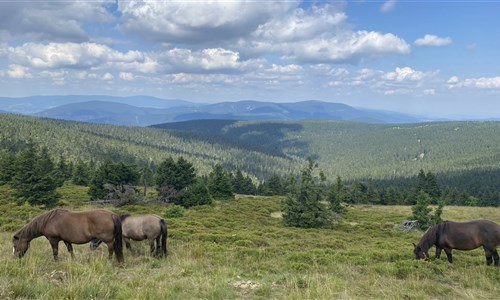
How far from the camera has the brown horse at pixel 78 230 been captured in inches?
443

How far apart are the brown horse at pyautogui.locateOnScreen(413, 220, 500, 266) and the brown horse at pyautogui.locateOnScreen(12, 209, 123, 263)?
1193 cm

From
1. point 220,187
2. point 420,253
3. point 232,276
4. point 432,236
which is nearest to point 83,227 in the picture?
point 232,276

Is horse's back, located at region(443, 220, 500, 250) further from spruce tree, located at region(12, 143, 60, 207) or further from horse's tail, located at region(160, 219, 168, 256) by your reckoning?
spruce tree, located at region(12, 143, 60, 207)

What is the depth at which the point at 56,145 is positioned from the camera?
171 metres

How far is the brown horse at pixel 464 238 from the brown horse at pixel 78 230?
470 inches

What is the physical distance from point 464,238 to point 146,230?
12407 millimetres

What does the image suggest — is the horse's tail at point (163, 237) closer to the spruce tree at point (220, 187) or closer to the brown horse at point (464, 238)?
the brown horse at point (464, 238)

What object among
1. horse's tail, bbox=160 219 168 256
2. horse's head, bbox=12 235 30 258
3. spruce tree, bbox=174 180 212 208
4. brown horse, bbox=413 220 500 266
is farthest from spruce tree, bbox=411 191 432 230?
horse's head, bbox=12 235 30 258

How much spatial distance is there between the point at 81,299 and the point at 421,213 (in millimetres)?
41658

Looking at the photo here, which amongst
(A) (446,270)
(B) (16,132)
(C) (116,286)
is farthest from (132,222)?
(B) (16,132)

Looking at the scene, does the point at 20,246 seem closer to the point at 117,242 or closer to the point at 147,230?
the point at 117,242

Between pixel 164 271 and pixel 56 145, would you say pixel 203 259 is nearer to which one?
pixel 164 271

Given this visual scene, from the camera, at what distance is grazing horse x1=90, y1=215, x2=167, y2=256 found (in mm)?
13241

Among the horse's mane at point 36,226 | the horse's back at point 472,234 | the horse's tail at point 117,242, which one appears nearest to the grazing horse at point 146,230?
the horse's tail at point 117,242
